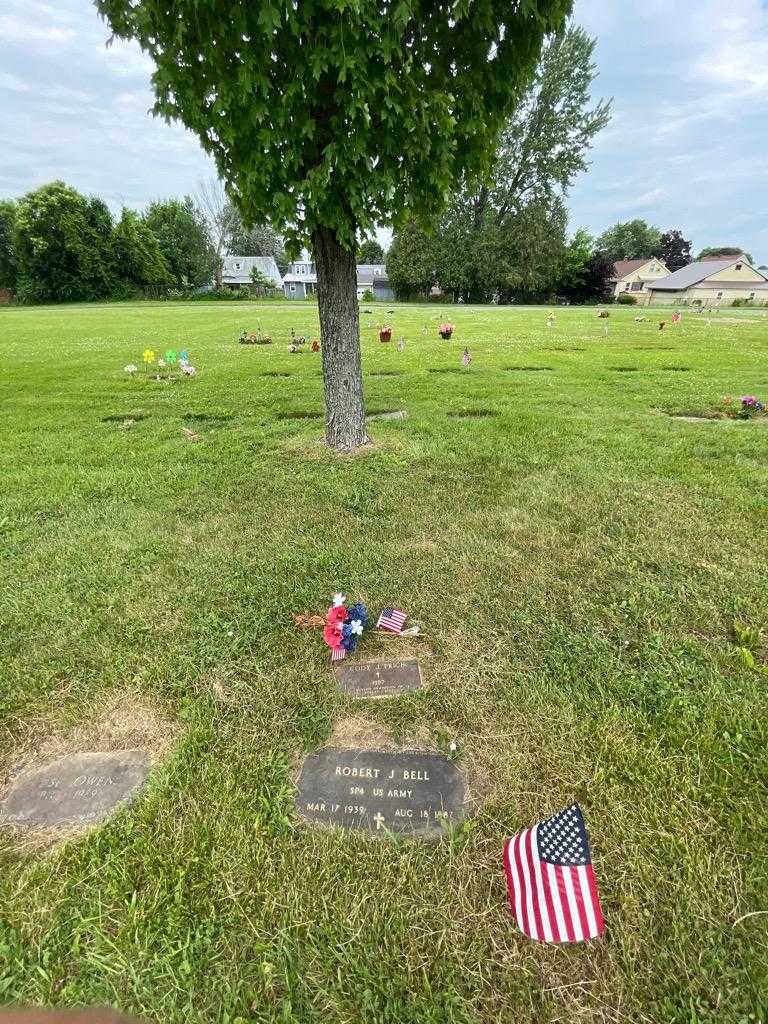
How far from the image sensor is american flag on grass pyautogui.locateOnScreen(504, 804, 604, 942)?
4.21 feet

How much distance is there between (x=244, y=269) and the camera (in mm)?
62375

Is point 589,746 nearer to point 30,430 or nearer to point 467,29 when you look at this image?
point 467,29

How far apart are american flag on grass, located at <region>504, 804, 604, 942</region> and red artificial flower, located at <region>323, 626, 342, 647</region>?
1126mm

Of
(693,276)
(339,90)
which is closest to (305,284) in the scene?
(693,276)

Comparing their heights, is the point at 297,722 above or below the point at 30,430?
below

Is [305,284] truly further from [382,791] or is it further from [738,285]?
[382,791]

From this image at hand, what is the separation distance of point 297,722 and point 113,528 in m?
2.45

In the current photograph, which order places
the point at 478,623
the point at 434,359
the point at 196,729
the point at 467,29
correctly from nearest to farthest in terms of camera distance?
the point at 196,729
the point at 478,623
the point at 467,29
the point at 434,359

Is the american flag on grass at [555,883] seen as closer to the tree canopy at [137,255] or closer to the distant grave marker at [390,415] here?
the distant grave marker at [390,415]

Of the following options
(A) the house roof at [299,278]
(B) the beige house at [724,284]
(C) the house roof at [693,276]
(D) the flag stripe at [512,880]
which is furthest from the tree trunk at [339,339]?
(A) the house roof at [299,278]

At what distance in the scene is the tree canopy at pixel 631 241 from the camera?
7725 centimetres

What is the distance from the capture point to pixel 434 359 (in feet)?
34.9

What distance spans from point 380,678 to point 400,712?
21 centimetres

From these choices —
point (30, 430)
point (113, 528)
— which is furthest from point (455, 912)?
point (30, 430)
